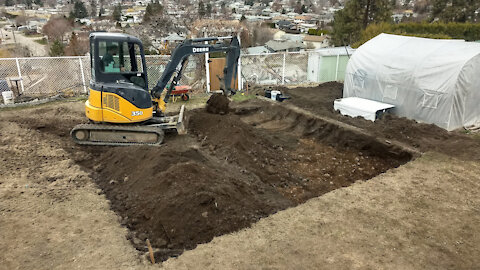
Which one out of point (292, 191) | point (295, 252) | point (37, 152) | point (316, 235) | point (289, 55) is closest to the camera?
point (295, 252)

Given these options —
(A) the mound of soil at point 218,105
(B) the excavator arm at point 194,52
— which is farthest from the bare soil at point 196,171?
(B) the excavator arm at point 194,52

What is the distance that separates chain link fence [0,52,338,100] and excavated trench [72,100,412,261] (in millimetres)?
4988

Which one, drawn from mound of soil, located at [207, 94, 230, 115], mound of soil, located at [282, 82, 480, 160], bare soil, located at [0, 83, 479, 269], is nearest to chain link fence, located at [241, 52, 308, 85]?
mound of soil, located at [282, 82, 480, 160]

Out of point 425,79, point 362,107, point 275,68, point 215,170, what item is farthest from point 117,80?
point 275,68

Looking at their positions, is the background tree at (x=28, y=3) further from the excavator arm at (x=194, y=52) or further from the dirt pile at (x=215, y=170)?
the excavator arm at (x=194, y=52)

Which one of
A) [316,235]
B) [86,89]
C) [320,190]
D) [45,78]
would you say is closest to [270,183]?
[320,190]

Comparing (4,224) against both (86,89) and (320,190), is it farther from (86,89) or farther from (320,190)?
→ (86,89)

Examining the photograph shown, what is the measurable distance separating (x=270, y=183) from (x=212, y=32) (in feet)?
56.4

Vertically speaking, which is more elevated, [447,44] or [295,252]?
[447,44]

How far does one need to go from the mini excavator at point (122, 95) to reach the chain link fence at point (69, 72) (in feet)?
20.7

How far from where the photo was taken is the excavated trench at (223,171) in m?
5.86

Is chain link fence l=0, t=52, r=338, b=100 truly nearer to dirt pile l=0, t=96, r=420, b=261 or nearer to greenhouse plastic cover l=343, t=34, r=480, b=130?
dirt pile l=0, t=96, r=420, b=261

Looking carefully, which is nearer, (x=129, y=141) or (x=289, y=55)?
(x=129, y=141)

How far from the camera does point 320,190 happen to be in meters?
7.93
